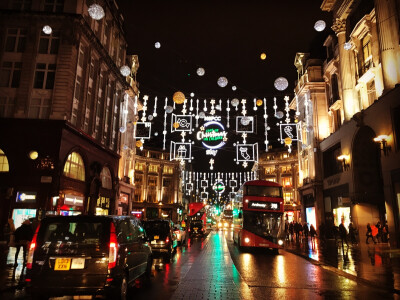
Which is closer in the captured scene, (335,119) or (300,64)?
(335,119)

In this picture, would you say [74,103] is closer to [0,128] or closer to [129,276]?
[0,128]

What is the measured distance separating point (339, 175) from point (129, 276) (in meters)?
25.9

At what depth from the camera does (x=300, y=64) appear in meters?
41.1

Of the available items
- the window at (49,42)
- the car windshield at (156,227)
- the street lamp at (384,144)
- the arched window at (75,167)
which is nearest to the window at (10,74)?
the window at (49,42)

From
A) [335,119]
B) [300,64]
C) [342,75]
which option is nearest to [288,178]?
[300,64]

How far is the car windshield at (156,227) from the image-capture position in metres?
15.7

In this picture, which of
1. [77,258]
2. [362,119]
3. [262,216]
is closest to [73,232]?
[77,258]

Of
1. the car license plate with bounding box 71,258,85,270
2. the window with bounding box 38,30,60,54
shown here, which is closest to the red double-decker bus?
the car license plate with bounding box 71,258,85,270

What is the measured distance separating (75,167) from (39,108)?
5166 millimetres

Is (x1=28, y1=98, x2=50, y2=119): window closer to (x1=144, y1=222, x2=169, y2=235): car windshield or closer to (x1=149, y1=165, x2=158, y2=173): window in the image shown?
(x1=144, y1=222, x2=169, y2=235): car windshield

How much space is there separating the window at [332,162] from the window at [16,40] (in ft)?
94.4

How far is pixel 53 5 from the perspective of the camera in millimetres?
24875

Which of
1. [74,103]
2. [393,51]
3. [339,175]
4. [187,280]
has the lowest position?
[187,280]

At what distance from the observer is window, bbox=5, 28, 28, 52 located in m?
24.0
